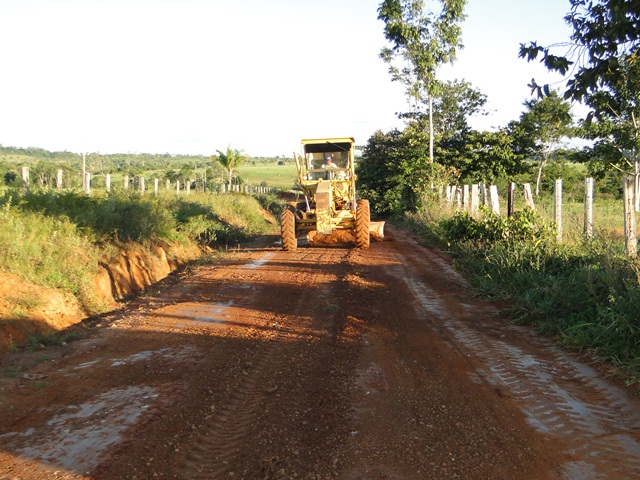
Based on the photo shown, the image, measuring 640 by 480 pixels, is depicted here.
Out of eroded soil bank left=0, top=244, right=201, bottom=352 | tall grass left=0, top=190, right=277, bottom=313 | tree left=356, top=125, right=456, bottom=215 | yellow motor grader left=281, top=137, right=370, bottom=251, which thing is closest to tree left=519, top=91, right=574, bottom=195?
tree left=356, top=125, right=456, bottom=215

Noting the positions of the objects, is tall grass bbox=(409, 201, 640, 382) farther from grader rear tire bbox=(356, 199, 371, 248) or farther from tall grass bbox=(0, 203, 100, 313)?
tall grass bbox=(0, 203, 100, 313)

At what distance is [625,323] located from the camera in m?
5.88

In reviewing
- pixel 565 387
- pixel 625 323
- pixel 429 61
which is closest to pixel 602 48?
pixel 625 323

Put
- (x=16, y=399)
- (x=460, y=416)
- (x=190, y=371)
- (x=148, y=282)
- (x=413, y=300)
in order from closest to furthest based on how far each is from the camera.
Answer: (x=460, y=416), (x=16, y=399), (x=190, y=371), (x=413, y=300), (x=148, y=282)

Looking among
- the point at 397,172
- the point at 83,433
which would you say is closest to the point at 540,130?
the point at 397,172

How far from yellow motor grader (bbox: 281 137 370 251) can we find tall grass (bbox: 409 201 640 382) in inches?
164

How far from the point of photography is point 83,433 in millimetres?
4273

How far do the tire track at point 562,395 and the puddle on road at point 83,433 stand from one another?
317 centimetres

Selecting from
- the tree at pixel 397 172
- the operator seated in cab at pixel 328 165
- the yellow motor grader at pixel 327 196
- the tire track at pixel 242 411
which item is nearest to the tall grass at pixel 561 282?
the tire track at pixel 242 411

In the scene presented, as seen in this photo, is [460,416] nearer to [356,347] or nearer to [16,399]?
[356,347]

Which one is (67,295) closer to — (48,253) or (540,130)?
(48,253)

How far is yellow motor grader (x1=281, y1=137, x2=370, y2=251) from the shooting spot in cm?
1566

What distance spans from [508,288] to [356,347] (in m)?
3.76

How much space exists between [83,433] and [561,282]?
254 inches
